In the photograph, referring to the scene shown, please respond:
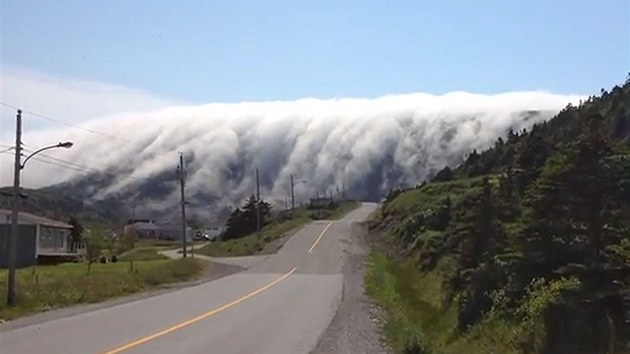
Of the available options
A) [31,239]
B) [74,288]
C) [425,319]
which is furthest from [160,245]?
[425,319]

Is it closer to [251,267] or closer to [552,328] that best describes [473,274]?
[552,328]

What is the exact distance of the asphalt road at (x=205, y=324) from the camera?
672 inches

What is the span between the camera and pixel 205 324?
22.2 m

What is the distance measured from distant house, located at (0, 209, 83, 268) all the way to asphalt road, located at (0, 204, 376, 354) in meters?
31.7

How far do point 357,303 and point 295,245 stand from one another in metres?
45.3

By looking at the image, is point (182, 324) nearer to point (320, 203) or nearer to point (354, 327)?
point (354, 327)

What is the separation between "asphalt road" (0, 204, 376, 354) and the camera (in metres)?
17.1

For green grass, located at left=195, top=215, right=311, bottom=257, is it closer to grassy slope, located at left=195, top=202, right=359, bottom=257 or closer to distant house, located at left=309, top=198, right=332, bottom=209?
grassy slope, located at left=195, top=202, right=359, bottom=257

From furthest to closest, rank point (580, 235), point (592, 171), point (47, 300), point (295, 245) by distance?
1. point (295, 245)
2. point (47, 300)
3. point (580, 235)
4. point (592, 171)

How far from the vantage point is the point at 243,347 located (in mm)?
17484

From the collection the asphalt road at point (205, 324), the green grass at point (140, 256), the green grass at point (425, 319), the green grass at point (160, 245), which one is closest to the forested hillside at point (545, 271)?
the green grass at point (425, 319)

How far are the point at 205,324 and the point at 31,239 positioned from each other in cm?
5529

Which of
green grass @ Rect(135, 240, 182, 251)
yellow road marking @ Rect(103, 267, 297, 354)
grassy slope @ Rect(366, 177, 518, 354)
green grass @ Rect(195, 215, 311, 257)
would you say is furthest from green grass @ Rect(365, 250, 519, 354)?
green grass @ Rect(135, 240, 182, 251)

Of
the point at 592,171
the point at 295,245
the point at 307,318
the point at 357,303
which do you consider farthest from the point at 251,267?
the point at 592,171
